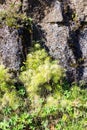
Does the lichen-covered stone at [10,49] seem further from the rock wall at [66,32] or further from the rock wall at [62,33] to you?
the rock wall at [66,32]

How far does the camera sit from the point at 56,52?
5258mm

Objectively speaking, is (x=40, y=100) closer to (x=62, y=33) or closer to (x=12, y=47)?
(x=12, y=47)

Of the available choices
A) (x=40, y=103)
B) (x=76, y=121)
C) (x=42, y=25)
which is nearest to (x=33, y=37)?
(x=42, y=25)

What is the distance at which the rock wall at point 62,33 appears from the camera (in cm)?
521

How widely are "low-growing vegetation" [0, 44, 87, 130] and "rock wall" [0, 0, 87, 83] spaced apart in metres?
0.20

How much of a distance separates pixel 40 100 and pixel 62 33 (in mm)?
1022

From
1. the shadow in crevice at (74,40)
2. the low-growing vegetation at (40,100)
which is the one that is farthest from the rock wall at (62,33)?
the low-growing vegetation at (40,100)

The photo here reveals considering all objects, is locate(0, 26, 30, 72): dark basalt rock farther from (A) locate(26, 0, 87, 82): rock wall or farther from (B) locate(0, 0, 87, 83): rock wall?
(A) locate(26, 0, 87, 82): rock wall

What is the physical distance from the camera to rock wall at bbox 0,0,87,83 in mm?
5215

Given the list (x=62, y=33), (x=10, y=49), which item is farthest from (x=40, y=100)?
(x=62, y=33)

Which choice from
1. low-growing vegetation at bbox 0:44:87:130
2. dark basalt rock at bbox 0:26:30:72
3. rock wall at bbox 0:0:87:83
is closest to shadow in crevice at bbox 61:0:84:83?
rock wall at bbox 0:0:87:83

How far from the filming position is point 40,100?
4.97 meters

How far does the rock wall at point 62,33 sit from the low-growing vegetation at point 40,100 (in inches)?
8.0

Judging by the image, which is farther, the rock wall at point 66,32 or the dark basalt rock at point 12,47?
the rock wall at point 66,32
